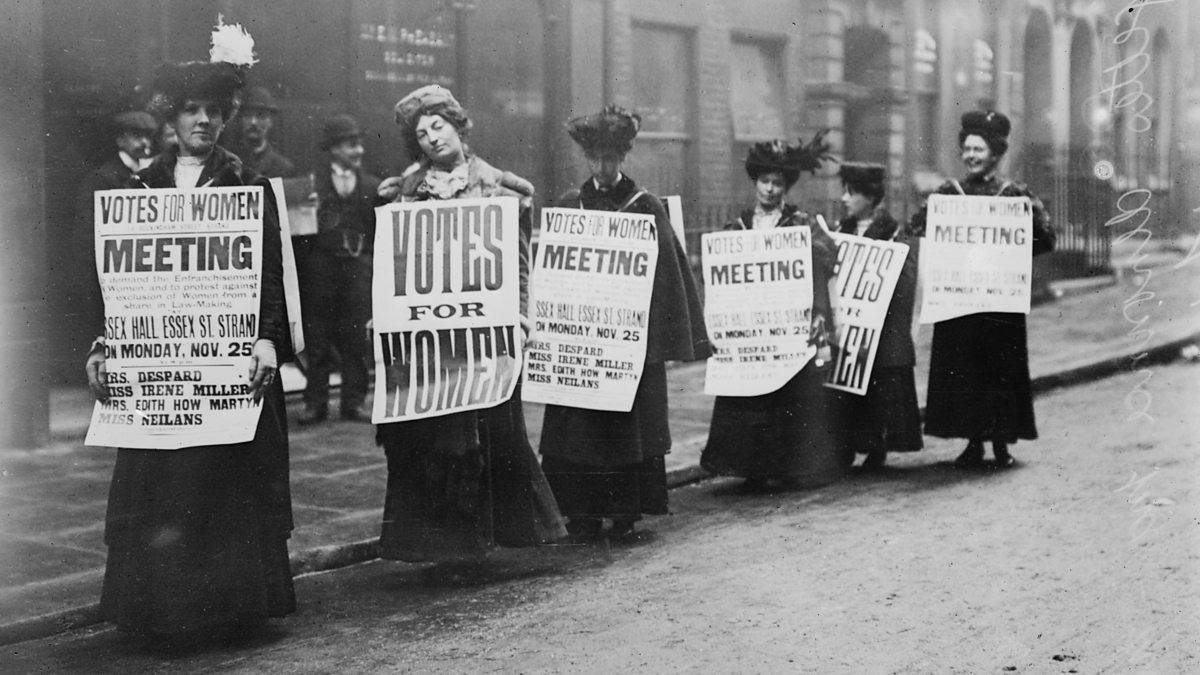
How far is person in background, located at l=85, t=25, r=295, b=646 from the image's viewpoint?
4.86 meters

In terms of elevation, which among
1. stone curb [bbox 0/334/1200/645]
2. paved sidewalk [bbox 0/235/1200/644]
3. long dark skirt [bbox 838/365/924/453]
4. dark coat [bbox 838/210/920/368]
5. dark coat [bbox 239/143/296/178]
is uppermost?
dark coat [bbox 239/143/296/178]

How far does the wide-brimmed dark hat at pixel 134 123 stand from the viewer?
8312 millimetres

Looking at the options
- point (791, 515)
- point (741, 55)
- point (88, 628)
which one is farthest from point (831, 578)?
point (741, 55)

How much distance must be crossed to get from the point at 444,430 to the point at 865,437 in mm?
3618

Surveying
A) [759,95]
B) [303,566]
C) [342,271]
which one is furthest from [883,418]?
[759,95]

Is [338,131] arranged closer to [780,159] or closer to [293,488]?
[293,488]

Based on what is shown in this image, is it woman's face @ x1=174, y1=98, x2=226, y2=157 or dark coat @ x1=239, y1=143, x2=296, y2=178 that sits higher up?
A: dark coat @ x1=239, y1=143, x2=296, y2=178

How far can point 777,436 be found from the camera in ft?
26.1

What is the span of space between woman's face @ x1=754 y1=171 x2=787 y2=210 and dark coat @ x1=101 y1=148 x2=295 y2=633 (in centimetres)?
342

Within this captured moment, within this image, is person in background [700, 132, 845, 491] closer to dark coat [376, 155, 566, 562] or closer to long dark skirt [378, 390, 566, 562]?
dark coat [376, 155, 566, 562]

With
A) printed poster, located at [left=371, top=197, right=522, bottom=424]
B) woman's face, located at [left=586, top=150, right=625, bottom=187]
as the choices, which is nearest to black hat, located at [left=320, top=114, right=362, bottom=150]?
woman's face, located at [left=586, top=150, right=625, bottom=187]

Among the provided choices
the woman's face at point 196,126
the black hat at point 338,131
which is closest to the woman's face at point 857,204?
the black hat at point 338,131

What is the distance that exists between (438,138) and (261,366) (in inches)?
50.4

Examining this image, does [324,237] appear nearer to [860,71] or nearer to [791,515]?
[791,515]
